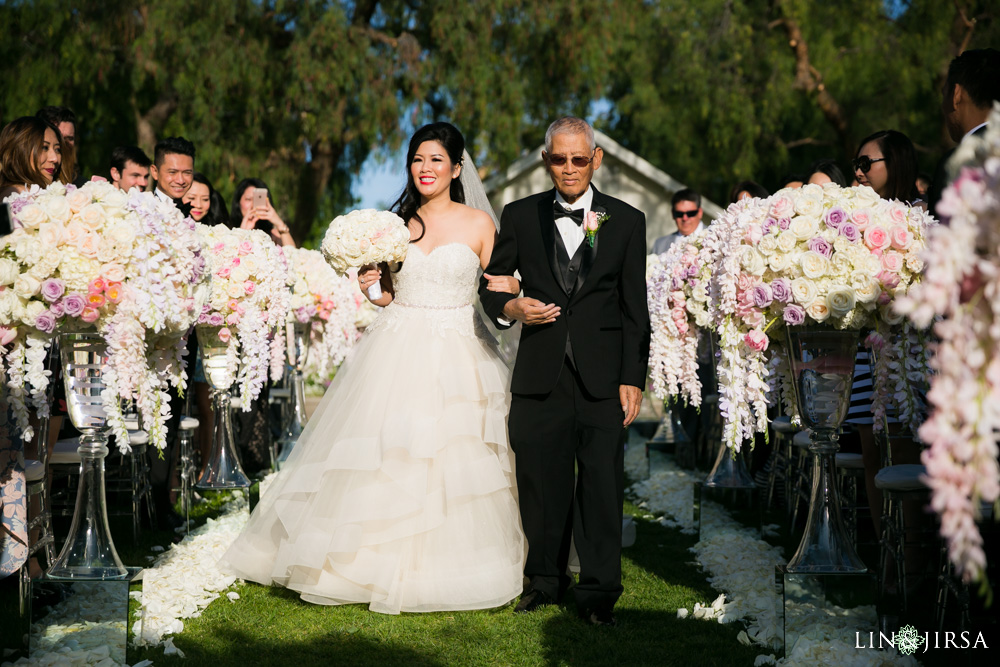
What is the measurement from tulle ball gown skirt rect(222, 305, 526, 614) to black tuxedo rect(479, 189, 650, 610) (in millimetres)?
239

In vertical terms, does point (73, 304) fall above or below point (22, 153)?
below

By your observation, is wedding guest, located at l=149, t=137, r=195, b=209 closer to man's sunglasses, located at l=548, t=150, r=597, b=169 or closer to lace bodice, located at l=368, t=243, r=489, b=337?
lace bodice, located at l=368, t=243, r=489, b=337

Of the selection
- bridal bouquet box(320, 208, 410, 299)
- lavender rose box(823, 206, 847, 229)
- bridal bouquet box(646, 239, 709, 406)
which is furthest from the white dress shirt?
lavender rose box(823, 206, 847, 229)

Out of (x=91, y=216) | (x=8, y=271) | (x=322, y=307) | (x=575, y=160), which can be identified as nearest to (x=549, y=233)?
(x=575, y=160)

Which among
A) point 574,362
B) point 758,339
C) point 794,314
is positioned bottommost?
point 574,362

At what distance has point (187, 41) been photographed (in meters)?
16.7

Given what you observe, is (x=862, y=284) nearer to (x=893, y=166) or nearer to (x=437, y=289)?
(x=893, y=166)

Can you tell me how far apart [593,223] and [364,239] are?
130 cm

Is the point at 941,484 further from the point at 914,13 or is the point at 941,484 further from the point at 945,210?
the point at 914,13

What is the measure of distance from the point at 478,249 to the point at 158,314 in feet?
6.91

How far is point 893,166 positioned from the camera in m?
5.41

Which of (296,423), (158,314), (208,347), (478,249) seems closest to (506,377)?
(478,249)

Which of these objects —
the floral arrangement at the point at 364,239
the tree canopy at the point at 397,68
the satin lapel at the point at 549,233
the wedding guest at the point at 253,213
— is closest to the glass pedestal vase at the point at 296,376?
the wedding guest at the point at 253,213

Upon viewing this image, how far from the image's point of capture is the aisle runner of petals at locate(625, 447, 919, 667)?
434 cm
